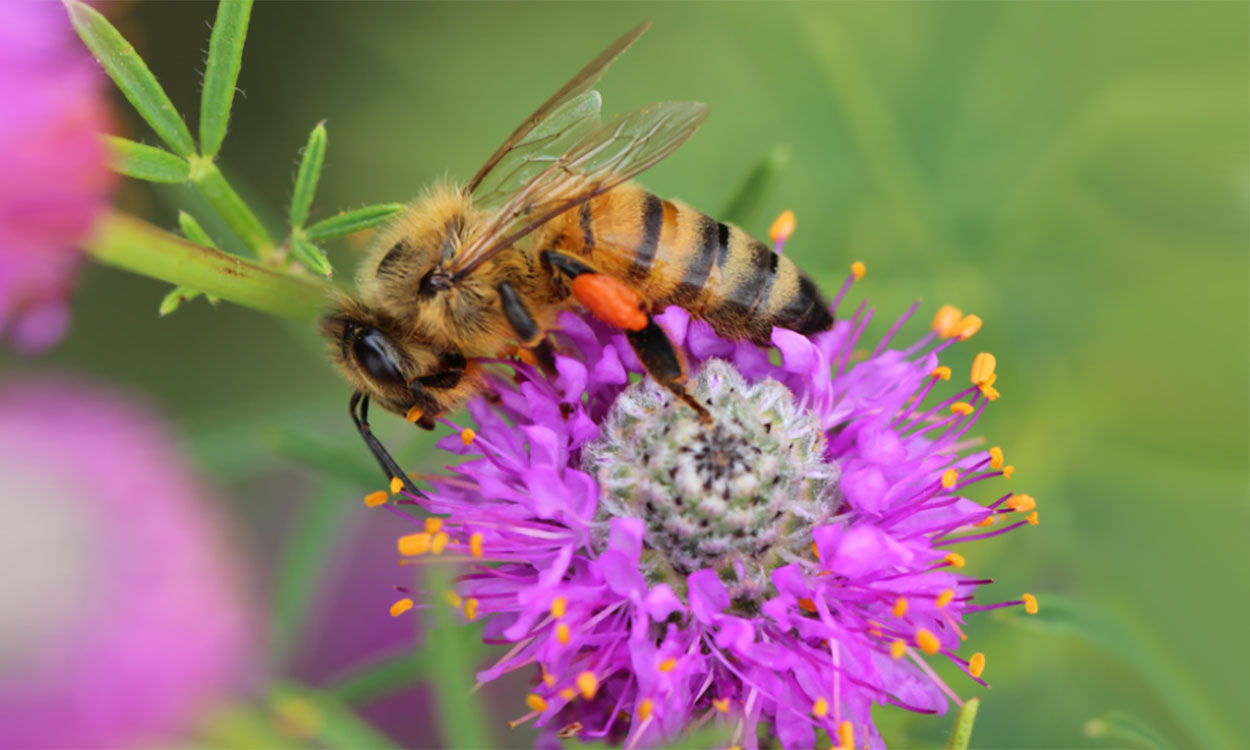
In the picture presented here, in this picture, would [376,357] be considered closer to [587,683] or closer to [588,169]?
[588,169]

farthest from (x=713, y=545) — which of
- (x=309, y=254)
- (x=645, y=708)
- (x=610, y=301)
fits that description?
(x=309, y=254)

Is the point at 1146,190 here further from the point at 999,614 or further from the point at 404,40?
the point at 404,40

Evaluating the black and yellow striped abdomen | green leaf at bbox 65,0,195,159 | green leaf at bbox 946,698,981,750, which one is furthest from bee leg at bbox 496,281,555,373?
green leaf at bbox 946,698,981,750

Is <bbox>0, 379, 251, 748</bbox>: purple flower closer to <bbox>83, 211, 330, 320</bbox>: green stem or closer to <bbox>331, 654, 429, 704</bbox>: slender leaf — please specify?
<bbox>331, 654, 429, 704</bbox>: slender leaf

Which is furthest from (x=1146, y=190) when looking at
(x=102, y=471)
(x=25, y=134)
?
(x=102, y=471)

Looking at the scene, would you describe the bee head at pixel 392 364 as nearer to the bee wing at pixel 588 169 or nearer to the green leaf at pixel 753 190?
the bee wing at pixel 588 169

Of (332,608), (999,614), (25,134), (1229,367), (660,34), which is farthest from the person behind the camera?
(660,34)
